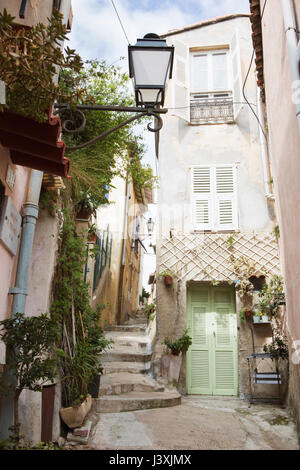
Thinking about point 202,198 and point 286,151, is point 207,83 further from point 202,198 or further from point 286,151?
point 286,151

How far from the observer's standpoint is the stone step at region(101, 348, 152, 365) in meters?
7.37

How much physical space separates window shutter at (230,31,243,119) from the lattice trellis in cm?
322

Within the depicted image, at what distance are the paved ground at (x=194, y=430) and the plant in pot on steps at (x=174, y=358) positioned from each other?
906mm

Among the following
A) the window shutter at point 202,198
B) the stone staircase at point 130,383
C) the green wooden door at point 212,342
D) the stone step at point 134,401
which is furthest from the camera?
the window shutter at point 202,198

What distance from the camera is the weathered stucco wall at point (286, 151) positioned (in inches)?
186

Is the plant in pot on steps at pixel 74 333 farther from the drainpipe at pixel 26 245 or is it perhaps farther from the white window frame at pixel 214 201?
the white window frame at pixel 214 201

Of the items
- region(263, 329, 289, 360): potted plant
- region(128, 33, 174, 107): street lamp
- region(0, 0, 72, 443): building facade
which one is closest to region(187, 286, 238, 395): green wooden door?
region(263, 329, 289, 360): potted plant

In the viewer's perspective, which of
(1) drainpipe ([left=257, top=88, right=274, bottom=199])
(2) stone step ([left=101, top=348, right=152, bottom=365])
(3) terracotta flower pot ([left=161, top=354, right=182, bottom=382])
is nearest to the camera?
(3) terracotta flower pot ([left=161, top=354, right=182, bottom=382])

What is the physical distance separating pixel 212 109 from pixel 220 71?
1240 millimetres

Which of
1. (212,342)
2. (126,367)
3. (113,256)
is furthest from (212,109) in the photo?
(126,367)

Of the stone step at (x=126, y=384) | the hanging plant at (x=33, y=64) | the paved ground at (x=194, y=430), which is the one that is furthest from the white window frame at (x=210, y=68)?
the hanging plant at (x=33, y=64)

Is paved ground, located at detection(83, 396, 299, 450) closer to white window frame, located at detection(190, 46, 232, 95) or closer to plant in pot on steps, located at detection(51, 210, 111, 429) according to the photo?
plant in pot on steps, located at detection(51, 210, 111, 429)

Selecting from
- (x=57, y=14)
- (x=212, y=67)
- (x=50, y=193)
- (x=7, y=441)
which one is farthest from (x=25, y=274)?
(x=212, y=67)

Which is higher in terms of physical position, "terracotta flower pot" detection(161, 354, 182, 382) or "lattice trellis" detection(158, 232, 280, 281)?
"lattice trellis" detection(158, 232, 280, 281)
